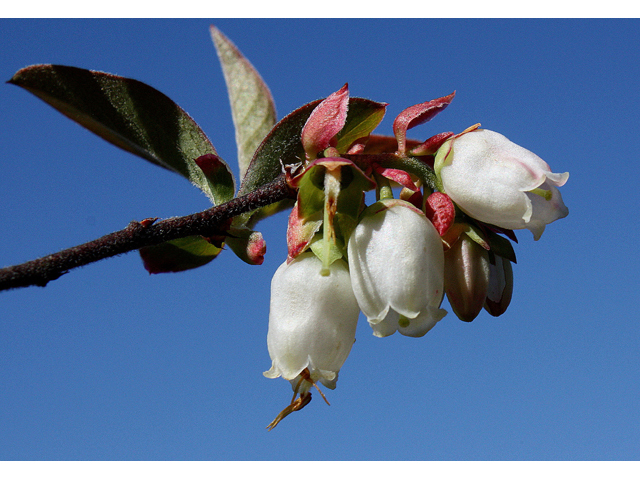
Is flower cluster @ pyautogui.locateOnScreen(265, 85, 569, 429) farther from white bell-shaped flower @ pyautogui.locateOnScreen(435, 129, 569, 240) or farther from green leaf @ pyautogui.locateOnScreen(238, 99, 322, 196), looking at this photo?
green leaf @ pyautogui.locateOnScreen(238, 99, 322, 196)

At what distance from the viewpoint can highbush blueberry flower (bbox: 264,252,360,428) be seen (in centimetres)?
135

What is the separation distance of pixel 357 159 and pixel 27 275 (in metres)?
0.75

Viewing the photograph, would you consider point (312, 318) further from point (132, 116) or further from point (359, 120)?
point (132, 116)

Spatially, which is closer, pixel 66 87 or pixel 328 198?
pixel 328 198

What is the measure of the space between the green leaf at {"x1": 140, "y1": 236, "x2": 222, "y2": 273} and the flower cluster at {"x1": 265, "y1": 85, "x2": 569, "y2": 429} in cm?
38

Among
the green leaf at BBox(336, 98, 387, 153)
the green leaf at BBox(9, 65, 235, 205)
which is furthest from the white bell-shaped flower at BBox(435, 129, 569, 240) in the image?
the green leaf at BBox(9, 65, 235, 205)

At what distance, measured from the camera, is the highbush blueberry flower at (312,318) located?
135 centimetres

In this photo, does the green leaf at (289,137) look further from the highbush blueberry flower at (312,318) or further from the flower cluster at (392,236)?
the highbush blueberry flower at (312,318)

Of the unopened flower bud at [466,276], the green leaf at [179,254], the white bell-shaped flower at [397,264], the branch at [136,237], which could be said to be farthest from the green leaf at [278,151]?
the unopened flower bud at [466,276]

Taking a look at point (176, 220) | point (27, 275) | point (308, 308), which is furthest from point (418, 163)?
point (27, 275)

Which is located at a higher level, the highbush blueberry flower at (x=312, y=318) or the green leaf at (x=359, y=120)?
the green leaf at (x=359, y=120)

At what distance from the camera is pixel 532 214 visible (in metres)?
1.38

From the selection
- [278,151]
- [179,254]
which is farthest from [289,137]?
[179,254]

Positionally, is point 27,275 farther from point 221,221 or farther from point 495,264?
point 495,264
